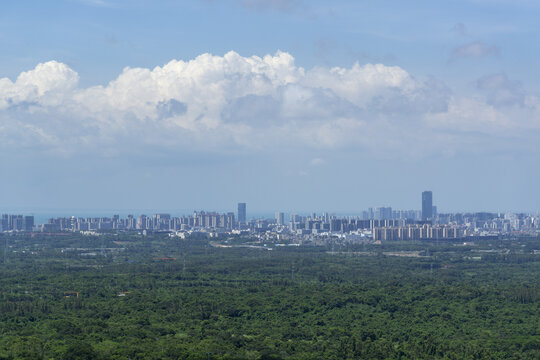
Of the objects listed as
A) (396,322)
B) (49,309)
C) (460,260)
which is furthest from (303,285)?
(460,260)

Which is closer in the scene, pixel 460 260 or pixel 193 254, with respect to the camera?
pixel 460 260

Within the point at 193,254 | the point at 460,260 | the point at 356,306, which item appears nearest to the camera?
the point at 356,306

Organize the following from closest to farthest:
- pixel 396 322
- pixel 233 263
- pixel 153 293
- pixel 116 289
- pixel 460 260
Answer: pixel 396 322 → pixel 153 293 → pixel 116 289 → pixel 233 263 → pixel 460 260

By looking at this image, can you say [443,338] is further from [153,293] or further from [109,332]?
[153,293]

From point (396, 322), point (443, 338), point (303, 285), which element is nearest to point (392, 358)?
point (443, 338)

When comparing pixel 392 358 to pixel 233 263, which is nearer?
pixel 392 358

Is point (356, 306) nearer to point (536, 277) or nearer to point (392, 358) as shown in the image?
point (392, 358)
